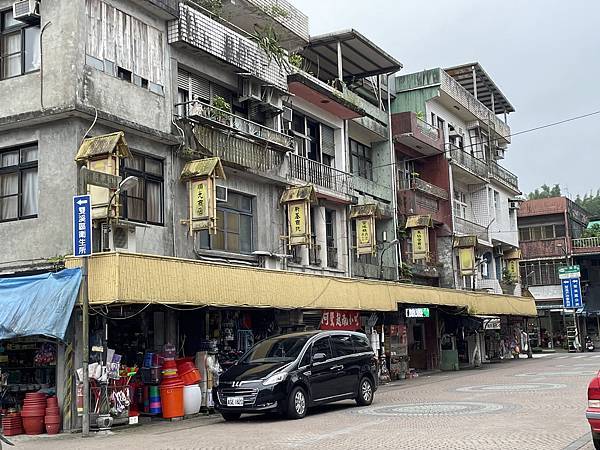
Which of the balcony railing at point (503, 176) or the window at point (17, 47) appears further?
the balcony railing at point (503, 176)

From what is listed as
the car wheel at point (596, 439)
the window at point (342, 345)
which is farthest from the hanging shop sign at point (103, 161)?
the car wheel at point (596, 439)

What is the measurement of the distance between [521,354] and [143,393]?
35.7 meters

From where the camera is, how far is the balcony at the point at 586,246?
189 ft

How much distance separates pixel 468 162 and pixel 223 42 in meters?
23.3

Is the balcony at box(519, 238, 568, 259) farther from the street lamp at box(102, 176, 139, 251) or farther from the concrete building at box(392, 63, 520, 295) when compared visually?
the street lamp at box(102, 176, 139, 251)

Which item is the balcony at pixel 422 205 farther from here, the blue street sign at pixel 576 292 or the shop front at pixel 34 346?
the shop front at pixel 34 346

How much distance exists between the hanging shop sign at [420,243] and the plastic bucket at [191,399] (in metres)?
17.3

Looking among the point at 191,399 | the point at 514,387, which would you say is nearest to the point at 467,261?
the point at 514,387

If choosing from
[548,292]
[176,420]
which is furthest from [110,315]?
[548,292]

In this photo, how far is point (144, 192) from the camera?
1891 cm

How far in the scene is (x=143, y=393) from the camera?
1775 centimetres

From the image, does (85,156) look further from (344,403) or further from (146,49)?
(344,403)

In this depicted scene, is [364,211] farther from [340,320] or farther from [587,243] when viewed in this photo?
[587,243]

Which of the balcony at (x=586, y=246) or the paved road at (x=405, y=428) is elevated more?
the balcony at (x=586, y=246)
